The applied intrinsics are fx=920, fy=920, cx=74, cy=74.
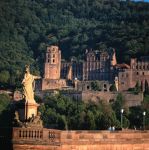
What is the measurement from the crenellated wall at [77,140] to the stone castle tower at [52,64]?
397ft

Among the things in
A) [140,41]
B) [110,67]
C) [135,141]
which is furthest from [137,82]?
[135,141]

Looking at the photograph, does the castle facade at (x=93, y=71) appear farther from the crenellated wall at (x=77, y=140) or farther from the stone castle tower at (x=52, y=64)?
the crenellated wall at (x=77, y=140)

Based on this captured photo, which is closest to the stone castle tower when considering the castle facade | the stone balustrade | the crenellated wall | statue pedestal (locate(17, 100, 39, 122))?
the castle facade

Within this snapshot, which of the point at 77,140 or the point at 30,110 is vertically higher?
the point at 30,110

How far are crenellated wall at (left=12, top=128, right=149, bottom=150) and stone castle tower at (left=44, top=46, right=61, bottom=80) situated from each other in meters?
121

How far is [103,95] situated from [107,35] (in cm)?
6070

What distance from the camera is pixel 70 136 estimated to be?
111ft

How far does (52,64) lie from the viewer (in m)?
165

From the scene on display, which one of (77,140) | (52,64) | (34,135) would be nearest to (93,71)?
(52,64)

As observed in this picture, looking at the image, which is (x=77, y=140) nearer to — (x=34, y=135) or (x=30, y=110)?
(x=30, y=110)

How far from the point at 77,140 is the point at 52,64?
131 m

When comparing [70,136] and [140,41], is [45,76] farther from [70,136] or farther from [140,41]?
[70,136]

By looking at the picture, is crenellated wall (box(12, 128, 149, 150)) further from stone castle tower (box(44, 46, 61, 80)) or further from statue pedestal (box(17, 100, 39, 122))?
stone castle tower (box(44, 46, 61, 80))

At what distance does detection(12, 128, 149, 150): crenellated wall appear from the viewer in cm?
3222
